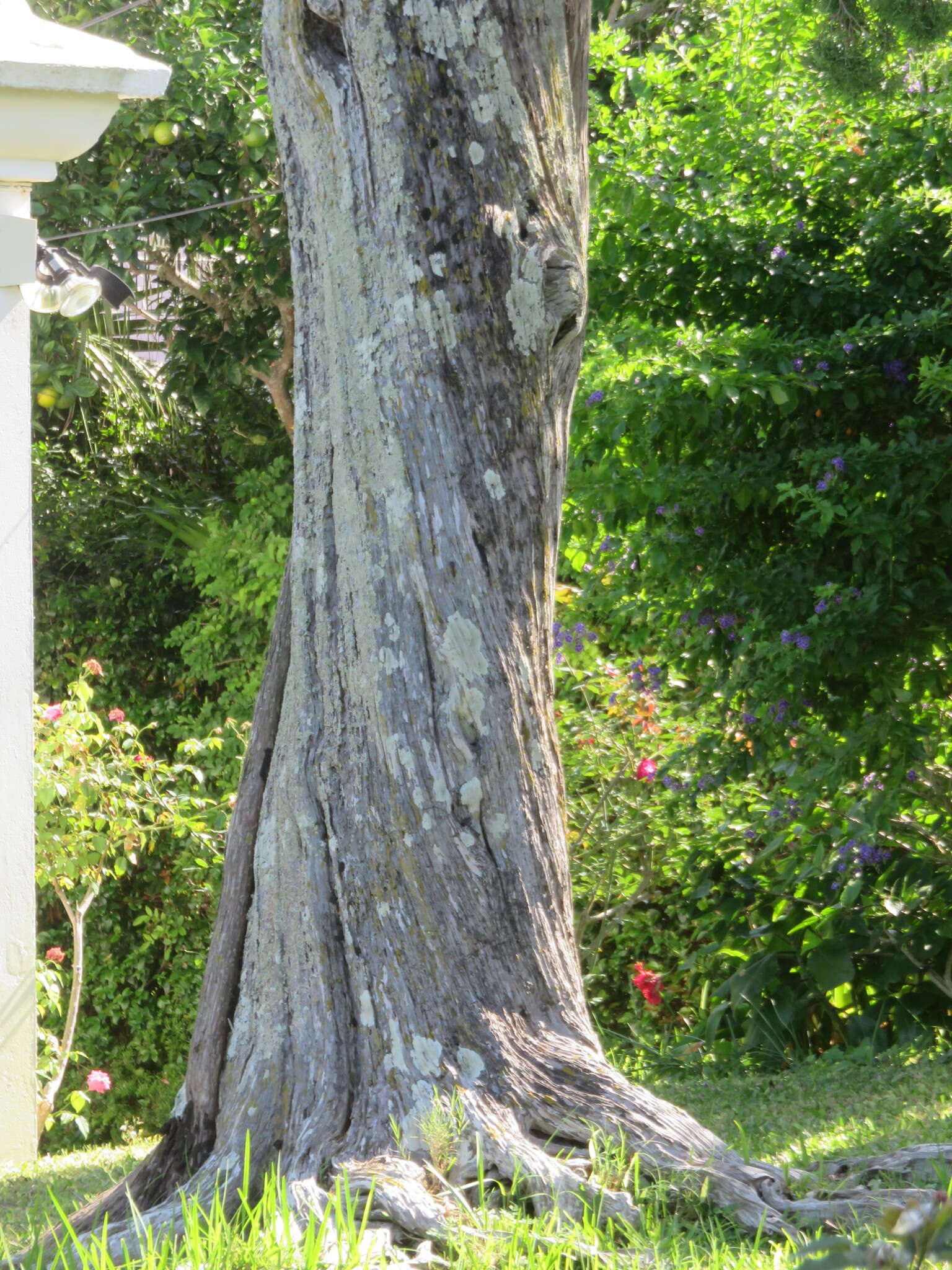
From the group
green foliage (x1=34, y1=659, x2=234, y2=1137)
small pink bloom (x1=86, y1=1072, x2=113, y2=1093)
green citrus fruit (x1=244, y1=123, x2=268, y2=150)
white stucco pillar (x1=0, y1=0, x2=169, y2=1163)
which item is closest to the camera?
white stucco pillar (x1=0, y1=0, x2=169, y2=1163)

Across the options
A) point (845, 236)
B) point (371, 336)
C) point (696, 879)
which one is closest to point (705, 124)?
point (845, 236)

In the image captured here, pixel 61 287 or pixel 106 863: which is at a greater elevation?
pixel 61 287

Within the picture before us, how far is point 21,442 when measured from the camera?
5.05m

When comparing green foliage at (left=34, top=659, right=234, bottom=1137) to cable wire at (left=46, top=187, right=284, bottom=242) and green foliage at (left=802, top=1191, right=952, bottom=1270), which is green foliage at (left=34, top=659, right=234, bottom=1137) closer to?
cable wire at (left=46, top=187, right=284, bottom=242)

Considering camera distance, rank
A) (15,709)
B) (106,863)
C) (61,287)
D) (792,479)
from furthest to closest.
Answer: (106,863) → (61,287) → (15,709) → (792,479)

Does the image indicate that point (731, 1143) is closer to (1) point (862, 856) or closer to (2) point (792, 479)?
(1) point (862, 856)

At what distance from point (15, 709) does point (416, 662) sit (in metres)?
2.76

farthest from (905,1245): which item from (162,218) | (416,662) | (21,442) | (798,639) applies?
(162,218)

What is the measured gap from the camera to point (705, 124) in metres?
4.95

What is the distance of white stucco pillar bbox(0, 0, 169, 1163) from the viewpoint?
4836mm

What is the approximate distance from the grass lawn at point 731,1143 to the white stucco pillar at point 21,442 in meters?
0.48

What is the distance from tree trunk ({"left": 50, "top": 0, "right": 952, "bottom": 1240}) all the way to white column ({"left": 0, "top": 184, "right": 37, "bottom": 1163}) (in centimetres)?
225

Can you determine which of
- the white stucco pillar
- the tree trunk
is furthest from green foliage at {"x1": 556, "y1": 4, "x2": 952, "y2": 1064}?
the white stucco pillar

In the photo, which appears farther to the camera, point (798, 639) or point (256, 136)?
point (256, 136)
